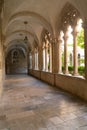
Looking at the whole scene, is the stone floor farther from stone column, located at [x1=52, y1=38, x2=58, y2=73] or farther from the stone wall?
stone column, located at [x1=52, y1=38, x2=58, y2=73]

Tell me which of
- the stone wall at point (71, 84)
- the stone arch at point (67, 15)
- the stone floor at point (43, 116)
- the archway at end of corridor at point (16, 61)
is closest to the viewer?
the stone floor at point (43, 116)

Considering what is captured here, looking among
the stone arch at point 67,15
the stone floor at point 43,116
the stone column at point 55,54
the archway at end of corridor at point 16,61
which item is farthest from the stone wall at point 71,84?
the archway at end of corridor at point 16,61

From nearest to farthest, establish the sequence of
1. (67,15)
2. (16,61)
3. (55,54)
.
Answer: (67,15) < (55,54) < (16,61)

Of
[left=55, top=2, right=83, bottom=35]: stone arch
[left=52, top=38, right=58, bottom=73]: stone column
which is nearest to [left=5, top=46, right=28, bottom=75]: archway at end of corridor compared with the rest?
[left=52, top=38, right=58, bottom=73]: stone column

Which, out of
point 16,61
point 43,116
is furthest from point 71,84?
point 16,61

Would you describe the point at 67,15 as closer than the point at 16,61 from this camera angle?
Yes

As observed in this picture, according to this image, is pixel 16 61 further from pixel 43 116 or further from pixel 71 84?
pixel 43 116

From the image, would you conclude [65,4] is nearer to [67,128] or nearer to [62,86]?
[62,86]

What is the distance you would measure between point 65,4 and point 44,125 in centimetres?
471

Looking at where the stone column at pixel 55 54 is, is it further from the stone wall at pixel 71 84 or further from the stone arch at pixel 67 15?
the stone arch at pixel 67 15

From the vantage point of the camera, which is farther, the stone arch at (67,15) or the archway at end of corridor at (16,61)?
the archway at end of corridor at (16,61)

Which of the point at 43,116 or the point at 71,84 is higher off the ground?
the point at 71,84

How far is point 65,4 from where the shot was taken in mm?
5781

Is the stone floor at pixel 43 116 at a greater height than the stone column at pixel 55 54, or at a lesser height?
lesser
